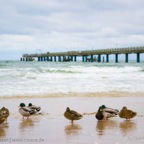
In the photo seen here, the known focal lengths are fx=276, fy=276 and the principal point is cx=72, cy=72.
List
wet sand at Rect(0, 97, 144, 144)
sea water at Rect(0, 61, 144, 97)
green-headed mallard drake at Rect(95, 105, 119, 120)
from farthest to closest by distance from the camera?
sea water at Rect(0, 61, 144, 97) < green-headed mallard drake at Rect(95, 105, 119, 120) < wet sand at Rect(0, 97, 144, 144)

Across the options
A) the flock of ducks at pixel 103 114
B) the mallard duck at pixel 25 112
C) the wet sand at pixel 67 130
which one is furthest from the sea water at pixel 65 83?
the flock of ducks at pixel 103 114

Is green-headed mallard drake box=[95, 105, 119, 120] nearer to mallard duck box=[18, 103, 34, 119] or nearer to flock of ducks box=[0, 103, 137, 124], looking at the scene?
flock of ducks box=[0, 103, 137, 124]

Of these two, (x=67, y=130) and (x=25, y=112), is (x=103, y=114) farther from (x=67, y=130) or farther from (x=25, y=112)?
(x=25, y=112)

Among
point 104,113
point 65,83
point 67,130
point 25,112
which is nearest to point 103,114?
point 104,113

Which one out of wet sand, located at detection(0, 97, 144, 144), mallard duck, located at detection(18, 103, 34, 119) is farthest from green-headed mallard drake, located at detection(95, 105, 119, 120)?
mallard duck, located at detection(18, 103, 34, 119)

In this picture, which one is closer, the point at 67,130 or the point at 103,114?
the point at 67,130

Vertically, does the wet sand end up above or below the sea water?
above

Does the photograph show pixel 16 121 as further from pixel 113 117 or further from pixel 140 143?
pixel 140 143

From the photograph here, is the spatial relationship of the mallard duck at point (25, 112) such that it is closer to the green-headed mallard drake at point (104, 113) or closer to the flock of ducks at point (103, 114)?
the flock of ducks at point (103, 114)

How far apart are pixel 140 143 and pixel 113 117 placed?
2067 millimetres

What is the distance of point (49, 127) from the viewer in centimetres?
488

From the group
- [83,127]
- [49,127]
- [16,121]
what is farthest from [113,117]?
[16,121]

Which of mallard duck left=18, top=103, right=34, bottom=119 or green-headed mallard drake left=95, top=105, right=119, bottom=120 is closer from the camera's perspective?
green-headed mallard drake left=95, top=105, right=119, bottom=120

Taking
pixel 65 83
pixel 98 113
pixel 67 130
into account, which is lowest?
pixel 65 83
